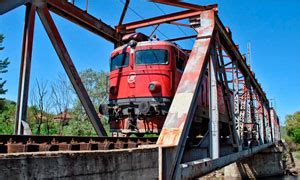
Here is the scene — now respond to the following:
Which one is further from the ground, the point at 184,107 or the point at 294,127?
the point at 184,107

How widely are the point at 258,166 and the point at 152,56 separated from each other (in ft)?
71.5

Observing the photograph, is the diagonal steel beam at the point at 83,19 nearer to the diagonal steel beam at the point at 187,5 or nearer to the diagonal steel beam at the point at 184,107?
the diagonal steel beam at the point at 187,5

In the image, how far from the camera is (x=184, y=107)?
5191 mm

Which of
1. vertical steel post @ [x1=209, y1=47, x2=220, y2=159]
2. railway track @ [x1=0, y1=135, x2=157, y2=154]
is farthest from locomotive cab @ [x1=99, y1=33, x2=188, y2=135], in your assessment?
vertical steel post @ [x1=209, y1=47, x2=220, y2=159]

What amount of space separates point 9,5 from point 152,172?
18.9ft

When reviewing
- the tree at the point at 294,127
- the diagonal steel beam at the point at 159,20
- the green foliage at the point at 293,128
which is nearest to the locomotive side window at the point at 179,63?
the diagonal steel beam at the point at 159,20

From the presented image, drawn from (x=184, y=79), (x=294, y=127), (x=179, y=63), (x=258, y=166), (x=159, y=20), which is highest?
(x=159, y=20)

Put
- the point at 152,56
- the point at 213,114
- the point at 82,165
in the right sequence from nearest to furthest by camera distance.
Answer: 1. the point at 82,165
2. the point at 213,114
3. the point at 152,56

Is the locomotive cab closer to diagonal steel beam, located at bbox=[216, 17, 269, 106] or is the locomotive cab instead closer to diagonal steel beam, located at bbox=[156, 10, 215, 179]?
diagonal steel beam, located at bbox=[216, 17, 269, 106]

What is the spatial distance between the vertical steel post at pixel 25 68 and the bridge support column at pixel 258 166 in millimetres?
21537

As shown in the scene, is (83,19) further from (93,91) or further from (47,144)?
(93,91)

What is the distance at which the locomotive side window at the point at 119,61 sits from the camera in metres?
9.40

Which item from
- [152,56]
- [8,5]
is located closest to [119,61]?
[152,56]

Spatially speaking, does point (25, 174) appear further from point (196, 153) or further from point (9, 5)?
point (9, 5)
